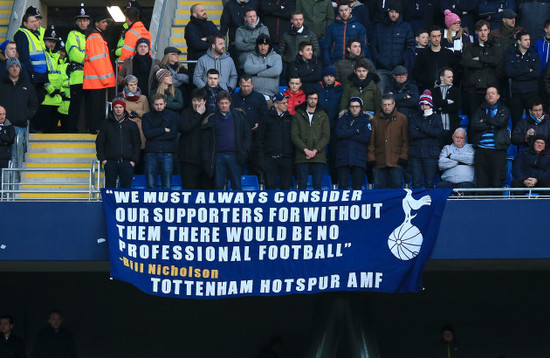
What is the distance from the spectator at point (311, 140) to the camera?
14.5 meters

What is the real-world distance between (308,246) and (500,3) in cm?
592

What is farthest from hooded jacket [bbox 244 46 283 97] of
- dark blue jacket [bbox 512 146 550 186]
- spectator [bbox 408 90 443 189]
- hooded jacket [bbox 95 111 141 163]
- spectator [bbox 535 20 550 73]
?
spectator [bbox 535 20 550 73]

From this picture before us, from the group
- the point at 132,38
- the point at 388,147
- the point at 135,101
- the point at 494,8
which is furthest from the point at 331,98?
the point at 494,8

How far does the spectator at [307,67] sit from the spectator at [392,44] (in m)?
1.11

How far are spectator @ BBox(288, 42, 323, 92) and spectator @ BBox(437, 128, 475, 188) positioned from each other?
2.23 meters

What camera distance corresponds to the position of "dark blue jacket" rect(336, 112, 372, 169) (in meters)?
14.5

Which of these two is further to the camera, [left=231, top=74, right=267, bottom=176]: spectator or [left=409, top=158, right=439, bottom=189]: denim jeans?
[left=231, top=74, right=267, bottom=176]: spectator

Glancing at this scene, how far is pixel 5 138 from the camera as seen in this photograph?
14609 mm

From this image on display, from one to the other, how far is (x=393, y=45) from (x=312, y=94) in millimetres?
2299

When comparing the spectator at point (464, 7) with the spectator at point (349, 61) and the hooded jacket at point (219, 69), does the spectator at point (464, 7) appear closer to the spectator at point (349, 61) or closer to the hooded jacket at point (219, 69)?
the spectator at point (349, 61)

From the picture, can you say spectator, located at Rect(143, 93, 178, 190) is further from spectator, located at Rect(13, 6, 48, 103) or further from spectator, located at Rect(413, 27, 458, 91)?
Result: spectator, located at Rect(413, 27, 458, 91)

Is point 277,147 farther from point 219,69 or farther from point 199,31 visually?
point 199,31

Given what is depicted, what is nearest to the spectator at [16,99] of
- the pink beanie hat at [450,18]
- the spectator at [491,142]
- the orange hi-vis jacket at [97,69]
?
the orange hi-vis jacket at [97,69]

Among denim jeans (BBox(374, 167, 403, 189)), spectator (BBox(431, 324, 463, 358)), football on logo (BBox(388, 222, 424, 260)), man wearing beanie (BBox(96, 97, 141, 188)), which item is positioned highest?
man wearing beanie (BBox(96, 97, 141, 188))
